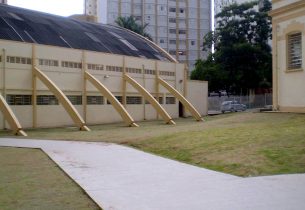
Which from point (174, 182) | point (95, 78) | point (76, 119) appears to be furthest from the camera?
point (95, 78)

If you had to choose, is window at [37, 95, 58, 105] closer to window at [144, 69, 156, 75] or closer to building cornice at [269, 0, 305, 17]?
window at [144, 69, 156, 75]

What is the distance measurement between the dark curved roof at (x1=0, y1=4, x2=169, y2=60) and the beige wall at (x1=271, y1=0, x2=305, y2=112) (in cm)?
1564

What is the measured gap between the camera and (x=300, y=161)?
423 inches

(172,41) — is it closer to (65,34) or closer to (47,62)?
(65,34)

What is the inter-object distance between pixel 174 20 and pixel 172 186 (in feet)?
310

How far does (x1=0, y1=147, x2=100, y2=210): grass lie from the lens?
731 centimetres

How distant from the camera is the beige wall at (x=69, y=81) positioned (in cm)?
2783

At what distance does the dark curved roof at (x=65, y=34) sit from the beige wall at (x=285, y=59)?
1564 centimetres

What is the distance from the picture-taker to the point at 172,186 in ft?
28.7

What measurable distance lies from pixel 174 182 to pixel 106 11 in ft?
294

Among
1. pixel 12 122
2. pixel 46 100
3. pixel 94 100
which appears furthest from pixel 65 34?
pixel 12 122

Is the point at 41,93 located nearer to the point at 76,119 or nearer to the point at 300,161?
the point at 76,119

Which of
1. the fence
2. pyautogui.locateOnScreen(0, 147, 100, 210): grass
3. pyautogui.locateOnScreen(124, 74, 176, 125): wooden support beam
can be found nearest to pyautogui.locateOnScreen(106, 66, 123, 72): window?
pyautogui.locateOnScreen(124, 74, 176, 125): wooden support beam

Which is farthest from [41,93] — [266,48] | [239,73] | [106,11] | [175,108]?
[106,11]
